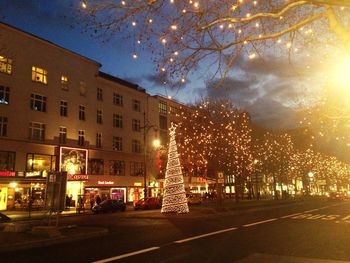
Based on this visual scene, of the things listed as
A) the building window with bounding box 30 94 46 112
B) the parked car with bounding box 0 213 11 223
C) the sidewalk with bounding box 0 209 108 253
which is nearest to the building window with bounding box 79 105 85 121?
the building window with bounding box 30 94 46 112

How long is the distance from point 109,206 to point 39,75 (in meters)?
16.7

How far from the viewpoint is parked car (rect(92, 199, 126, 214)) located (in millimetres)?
36375

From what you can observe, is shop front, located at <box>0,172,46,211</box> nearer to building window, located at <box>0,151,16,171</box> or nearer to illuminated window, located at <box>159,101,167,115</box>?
building window, located at <box>0,151,16,171</box>

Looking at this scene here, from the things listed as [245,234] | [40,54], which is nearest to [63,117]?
[40,54]

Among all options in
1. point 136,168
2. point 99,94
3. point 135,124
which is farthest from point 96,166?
point 135,124

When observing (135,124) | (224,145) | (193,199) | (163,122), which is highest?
(163,122)

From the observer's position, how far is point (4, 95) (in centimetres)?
3738

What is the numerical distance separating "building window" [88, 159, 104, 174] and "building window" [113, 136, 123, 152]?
401 cm

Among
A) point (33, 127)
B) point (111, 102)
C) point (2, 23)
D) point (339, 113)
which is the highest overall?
point (2, 23)

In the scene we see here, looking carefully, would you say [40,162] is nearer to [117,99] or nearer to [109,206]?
[109,206]

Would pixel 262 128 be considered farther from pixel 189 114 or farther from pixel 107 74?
pixel 107 74

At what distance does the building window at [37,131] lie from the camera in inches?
1548

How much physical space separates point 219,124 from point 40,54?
2138 cm

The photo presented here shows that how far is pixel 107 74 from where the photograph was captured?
5469cm
